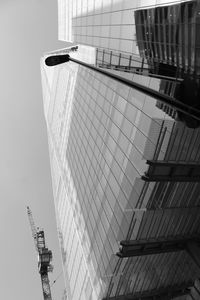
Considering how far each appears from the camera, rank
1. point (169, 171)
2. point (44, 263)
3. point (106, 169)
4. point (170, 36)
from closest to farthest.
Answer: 1. point (170, 36)
2. point (169, 171)
3. point (106, 169)
4. point (44, 263)

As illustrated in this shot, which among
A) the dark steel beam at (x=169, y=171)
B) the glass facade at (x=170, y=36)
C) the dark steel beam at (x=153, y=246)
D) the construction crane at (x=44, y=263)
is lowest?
the construction crane at (x=44, y=263)

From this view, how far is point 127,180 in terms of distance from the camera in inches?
1570

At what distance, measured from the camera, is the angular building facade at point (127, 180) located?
116 ft

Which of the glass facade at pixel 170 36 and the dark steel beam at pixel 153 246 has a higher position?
the glass facade at pixel 170 36

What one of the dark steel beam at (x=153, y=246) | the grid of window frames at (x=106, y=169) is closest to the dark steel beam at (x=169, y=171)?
the grid of window frames at (x=106, y=169)

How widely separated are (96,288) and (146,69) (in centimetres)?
2779

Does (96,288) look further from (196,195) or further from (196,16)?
(196,16)

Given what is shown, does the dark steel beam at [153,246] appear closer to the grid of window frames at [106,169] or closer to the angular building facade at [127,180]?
the angular building facade at [127,180]

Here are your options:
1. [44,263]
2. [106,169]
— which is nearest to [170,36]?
[106,169]

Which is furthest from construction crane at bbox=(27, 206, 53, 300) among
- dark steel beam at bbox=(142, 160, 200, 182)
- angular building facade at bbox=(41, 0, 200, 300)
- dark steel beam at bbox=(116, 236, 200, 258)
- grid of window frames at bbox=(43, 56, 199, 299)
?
dark steel beam at bbox=(142, 160, 200, 182)

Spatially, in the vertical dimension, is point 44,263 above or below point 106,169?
below

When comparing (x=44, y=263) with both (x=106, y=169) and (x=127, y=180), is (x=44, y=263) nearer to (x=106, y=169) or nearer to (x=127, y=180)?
(x=106, y=169)

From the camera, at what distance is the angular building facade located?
3534 cm

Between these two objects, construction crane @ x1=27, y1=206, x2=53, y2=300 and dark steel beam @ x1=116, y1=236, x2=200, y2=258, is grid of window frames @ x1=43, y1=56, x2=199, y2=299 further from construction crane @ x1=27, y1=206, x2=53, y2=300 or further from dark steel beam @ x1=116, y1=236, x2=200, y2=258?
construction crane @ x1=27, y1=206, x2=53, y2=300
